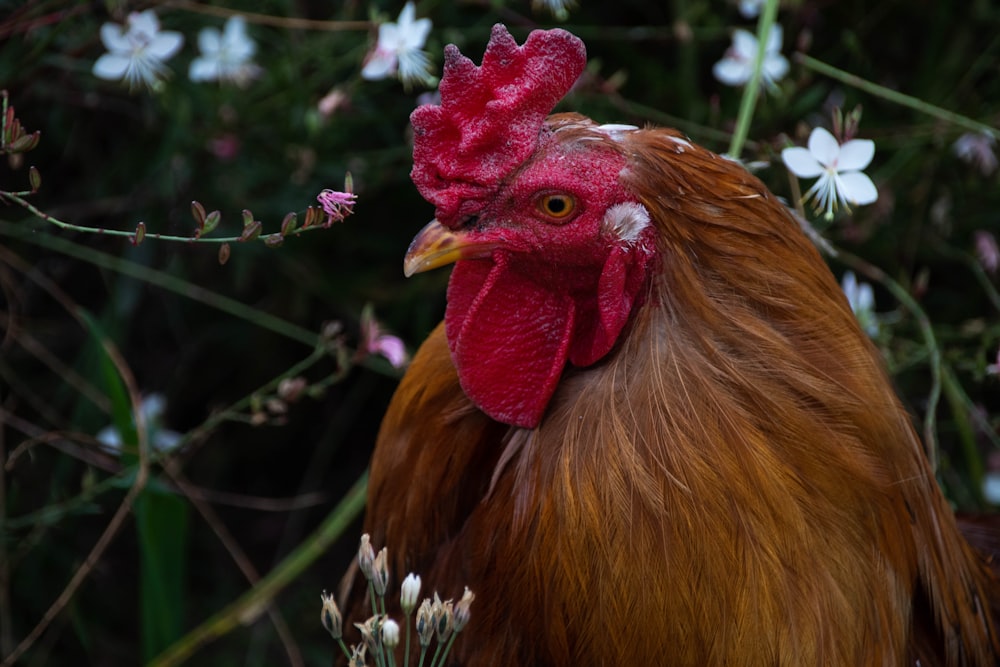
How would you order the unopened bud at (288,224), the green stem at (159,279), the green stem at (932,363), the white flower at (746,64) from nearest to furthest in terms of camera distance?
the unopened bud at (288,224), the green stem at (932,363), the green stem at (159,279), the white flower at (746,64)

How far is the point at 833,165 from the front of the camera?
241 cm

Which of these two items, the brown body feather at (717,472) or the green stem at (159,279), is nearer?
the brown body feather at (717,472)

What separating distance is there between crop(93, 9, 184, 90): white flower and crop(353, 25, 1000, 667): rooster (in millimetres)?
1203

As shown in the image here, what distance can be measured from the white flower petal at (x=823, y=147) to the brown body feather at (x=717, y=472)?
503 mm

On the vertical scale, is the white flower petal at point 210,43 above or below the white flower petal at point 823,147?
below

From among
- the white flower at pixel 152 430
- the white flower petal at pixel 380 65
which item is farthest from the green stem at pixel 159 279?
the white flower petal at pixel 380 65

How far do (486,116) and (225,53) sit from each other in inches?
63.5

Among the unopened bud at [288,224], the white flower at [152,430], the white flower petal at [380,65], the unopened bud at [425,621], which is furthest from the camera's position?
the white flower at [152,430]

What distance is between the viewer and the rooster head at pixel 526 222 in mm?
1854

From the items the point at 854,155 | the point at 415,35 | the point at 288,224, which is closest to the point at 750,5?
the point at 854,155

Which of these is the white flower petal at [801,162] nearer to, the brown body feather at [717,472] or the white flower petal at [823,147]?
the white flower petal at [823,147]

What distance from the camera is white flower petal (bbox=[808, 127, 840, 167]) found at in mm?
2383

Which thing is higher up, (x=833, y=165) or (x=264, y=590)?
(x=833, y=165)

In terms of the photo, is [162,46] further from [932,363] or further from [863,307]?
[932,363]
